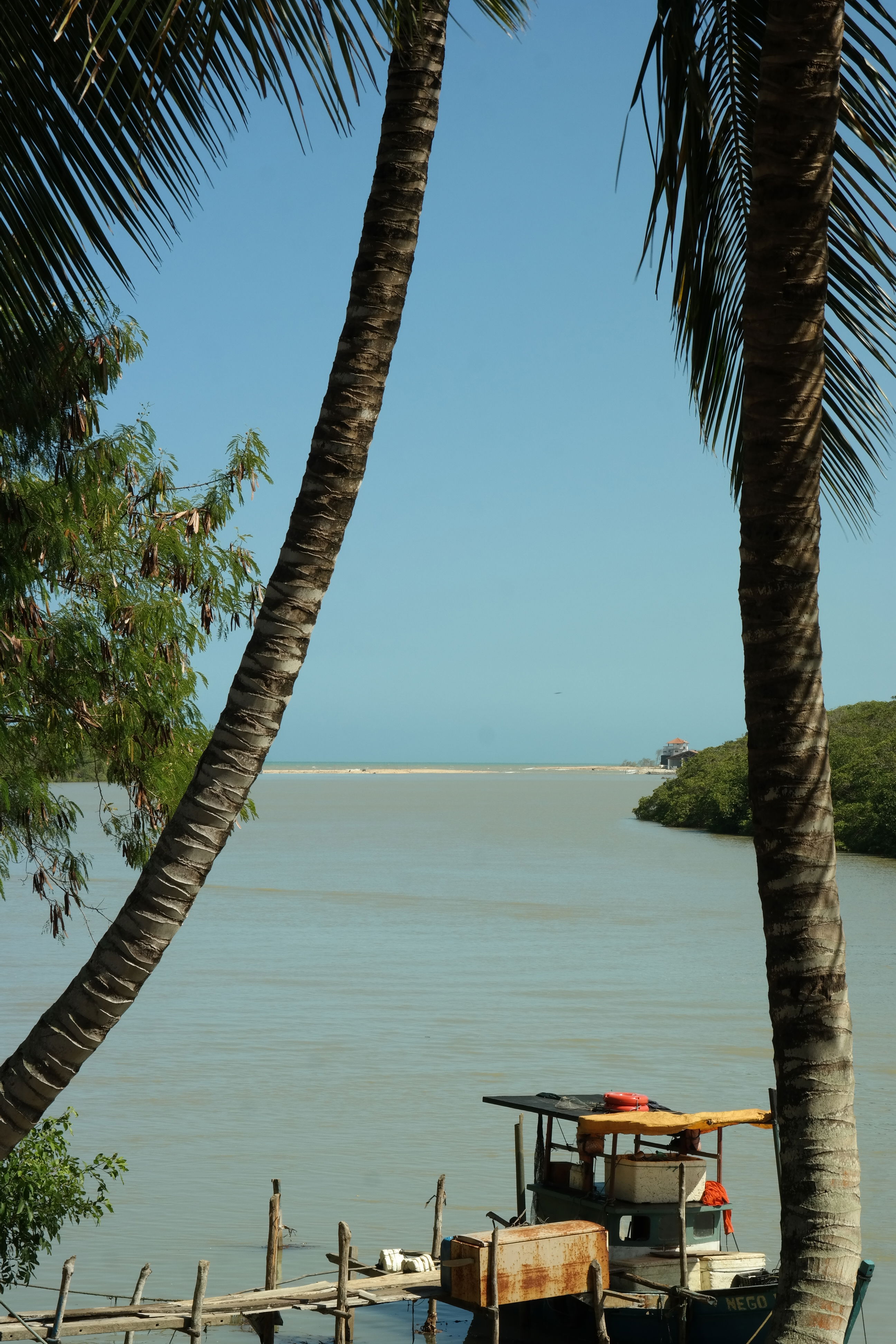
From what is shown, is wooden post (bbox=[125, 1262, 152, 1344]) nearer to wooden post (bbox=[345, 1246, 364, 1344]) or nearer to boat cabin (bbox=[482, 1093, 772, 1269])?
wooden post (bbox=[345, 1246, 364, 1344])

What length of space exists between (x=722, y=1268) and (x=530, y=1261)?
2.62 meters

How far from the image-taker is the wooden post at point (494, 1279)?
1345 centimetres

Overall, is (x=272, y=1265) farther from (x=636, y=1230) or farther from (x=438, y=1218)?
(x=636, y=1230)

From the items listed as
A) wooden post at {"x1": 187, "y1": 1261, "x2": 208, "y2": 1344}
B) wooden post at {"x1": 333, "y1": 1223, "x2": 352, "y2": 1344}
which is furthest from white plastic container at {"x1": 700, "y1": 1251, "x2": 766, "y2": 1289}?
wooden post at {"x1": 187, "y1": 1261, "x2": 208, "y2": 1344}

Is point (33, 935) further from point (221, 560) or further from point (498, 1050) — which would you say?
point (221, 560)

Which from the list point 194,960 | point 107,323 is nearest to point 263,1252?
point 107,323

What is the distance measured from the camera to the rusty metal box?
44.7 feet

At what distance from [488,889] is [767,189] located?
69294 millimetres

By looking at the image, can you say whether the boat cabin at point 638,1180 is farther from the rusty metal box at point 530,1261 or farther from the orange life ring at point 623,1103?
the rusty metal box at point 530,1261

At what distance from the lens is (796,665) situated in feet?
16.9

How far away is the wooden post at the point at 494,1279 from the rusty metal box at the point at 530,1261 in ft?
0.12

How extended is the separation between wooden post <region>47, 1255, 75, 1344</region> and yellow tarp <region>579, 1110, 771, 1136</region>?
17.2 ft

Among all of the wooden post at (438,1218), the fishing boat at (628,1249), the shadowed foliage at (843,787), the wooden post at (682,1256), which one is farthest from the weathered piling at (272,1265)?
the shadowed foliage at (843,787)

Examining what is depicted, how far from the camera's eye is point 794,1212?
199 inches
